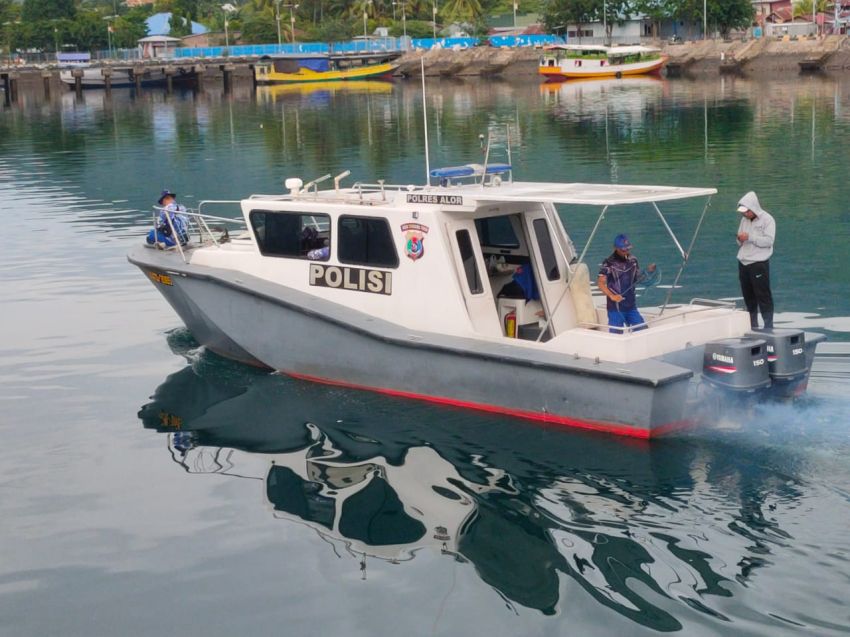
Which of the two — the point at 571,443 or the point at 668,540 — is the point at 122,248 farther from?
the point at 668,540

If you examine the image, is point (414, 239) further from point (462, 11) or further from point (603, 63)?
point (462, 11)

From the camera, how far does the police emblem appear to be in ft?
43.7

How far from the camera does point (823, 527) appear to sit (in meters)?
9.77

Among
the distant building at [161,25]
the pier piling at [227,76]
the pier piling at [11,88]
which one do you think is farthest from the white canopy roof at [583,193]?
the distant building at [161,25]

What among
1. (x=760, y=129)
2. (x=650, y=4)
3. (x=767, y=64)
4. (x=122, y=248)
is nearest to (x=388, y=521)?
(x=122, y=248)

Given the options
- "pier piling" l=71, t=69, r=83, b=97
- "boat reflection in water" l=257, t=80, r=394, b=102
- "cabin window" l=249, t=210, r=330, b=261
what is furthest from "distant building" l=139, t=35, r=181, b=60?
"cabin window" l=249, t=210, r=330, b=261

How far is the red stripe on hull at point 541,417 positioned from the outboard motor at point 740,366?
0.57 m

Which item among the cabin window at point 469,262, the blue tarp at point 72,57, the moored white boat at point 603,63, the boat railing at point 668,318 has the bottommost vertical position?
the boat railing at point 668,318

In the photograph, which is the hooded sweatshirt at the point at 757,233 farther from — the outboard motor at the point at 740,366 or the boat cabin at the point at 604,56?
the boat cabin at the point at 604,56

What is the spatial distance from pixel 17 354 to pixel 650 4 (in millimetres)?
95968

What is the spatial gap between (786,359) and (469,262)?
356cm

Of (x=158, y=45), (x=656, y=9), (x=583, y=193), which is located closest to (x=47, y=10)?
(x=158, y=45)

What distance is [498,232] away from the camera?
13.9 meters

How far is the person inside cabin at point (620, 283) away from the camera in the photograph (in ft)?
41.6
